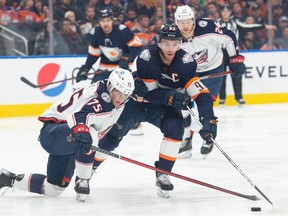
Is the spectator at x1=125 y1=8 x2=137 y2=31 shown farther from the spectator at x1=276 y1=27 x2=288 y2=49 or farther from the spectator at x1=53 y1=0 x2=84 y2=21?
the spectator at x1=276 y1=27 x2=288 y2=49

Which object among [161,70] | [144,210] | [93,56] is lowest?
[93,56]

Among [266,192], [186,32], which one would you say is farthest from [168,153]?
[186,32]

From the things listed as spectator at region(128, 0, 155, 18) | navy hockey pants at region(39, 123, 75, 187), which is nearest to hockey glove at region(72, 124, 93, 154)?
navy hockey pants at region(39, 123, 75, 187)

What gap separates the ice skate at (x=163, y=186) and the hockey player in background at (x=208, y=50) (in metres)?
1.56

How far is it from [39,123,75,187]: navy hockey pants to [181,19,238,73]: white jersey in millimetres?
2114

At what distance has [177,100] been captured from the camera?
4758 mm

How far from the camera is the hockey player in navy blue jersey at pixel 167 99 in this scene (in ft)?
15.3

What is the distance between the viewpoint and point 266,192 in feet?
15.4

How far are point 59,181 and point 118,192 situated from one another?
42cm

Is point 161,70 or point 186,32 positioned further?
point 186,32

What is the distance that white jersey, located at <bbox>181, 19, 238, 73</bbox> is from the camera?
6500mm

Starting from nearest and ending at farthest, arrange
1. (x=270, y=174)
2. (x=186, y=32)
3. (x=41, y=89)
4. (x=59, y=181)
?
1. (x=59, y=181)
2. (x=270, y=174)
3. (x=186, y=32)
4. (x=41, y=89)

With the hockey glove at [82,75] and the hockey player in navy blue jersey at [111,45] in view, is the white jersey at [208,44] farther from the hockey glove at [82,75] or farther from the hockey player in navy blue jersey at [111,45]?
the hockey glove at [82,75]

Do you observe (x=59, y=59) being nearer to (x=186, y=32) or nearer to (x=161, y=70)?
(x=186, y=32)
